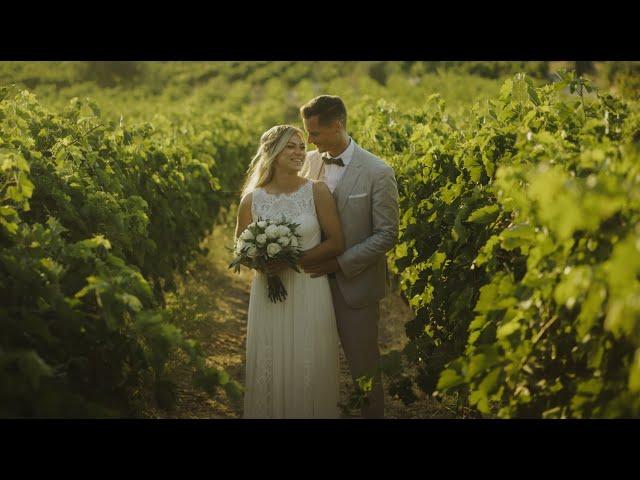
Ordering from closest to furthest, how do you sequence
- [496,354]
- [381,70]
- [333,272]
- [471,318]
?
1. [496,354]
2. [471,318]
3. [333,272]
4. [381,70]

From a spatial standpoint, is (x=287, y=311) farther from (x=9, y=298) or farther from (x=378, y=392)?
(x=9, y=298)

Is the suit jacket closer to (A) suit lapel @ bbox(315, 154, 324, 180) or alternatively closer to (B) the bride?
(B) the bride

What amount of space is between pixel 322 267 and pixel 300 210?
36 centimetres

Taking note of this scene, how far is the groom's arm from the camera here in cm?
446

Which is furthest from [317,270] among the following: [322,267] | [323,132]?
[323,132]

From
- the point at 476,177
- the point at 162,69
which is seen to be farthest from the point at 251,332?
the point at 162,69

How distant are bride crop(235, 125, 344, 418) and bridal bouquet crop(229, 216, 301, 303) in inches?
2.8

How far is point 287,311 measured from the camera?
444 centimetres

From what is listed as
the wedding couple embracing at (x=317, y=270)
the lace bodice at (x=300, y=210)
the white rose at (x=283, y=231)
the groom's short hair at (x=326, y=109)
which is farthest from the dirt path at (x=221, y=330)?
the groom's short hair at (x=326, y=109)

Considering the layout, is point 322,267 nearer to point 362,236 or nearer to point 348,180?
point 362,236

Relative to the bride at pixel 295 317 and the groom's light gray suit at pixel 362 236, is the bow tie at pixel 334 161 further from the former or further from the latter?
the bride at pixel 295 317

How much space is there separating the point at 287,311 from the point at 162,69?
49.7 m

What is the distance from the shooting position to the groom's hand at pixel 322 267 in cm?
449

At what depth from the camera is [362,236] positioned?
4590 mm
